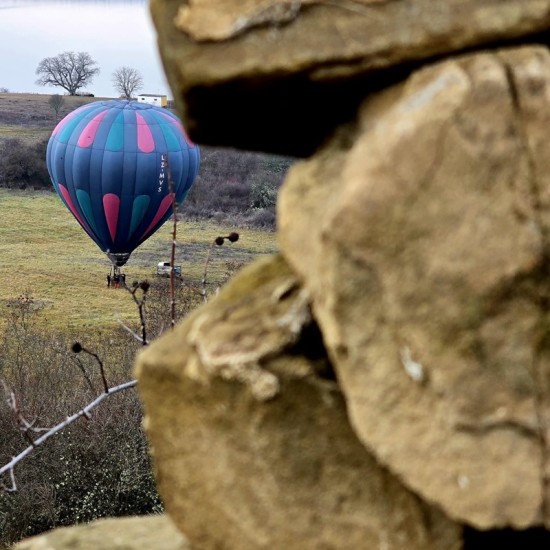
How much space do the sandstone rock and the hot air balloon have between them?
1545 cm

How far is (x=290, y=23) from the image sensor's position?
7.09ft

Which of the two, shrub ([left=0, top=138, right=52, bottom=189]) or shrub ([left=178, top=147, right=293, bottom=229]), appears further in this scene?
shrub ([left=0, top=138, right=52, bottom=189])

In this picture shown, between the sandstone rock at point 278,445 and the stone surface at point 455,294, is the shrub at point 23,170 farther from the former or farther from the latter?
the stone surface at point 455,294

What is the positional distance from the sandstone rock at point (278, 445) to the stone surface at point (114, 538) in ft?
1.77

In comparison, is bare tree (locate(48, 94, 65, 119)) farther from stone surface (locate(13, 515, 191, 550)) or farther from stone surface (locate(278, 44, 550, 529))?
stone surface (locate(278, 44, 550, 529))

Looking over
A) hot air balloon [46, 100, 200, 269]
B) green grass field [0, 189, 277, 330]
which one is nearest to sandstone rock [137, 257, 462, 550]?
green grass field [0, 189, 277, 330]

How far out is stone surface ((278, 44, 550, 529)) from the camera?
1942mm

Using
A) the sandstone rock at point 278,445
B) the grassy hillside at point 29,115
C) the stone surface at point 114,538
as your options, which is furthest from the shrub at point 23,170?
the sandstone rock at point 278,445

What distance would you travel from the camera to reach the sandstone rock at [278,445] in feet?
7.36

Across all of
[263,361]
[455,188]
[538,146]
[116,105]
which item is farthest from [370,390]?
[116,105]

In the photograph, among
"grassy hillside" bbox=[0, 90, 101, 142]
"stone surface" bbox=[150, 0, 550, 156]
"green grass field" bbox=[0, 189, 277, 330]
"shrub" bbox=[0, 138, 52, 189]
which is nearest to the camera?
"stone surface" bbox=[150, 0, 550, 156]

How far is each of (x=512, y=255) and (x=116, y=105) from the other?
60.8 ft

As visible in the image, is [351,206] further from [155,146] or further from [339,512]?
[155,146]

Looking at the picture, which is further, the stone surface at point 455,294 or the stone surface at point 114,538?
the stone surface at point 114,538
